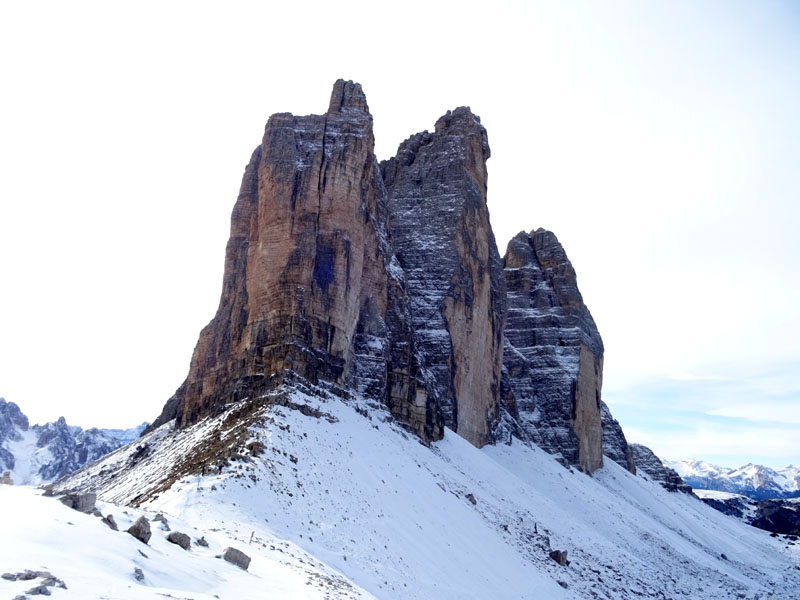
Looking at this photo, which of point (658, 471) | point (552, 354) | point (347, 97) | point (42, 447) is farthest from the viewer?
point (42, 447)

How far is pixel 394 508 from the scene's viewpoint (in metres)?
30.5

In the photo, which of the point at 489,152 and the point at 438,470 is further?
the point at 489,152

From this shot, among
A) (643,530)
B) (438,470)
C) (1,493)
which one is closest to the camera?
(1,493)

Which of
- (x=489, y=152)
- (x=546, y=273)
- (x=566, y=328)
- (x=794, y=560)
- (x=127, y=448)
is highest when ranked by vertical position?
(x=489, y=152)

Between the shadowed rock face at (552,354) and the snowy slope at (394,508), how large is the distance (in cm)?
1941

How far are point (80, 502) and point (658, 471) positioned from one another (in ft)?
401

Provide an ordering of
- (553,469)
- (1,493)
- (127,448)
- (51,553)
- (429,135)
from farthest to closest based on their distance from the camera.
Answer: (429,135)
(553,469)
(127,448)
(1,493)
(51,553)

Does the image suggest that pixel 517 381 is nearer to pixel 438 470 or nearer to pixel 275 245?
pixel 438 470

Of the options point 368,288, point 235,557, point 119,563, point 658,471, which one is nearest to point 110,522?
point 119,563

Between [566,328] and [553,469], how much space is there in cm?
2837

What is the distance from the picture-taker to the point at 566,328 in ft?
303

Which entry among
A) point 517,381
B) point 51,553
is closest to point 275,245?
point 51,553

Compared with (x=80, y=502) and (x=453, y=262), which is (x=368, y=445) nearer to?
(x=80, y=502)

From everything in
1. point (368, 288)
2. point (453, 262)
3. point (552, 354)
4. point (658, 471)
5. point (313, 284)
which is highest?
point (453, 262)
